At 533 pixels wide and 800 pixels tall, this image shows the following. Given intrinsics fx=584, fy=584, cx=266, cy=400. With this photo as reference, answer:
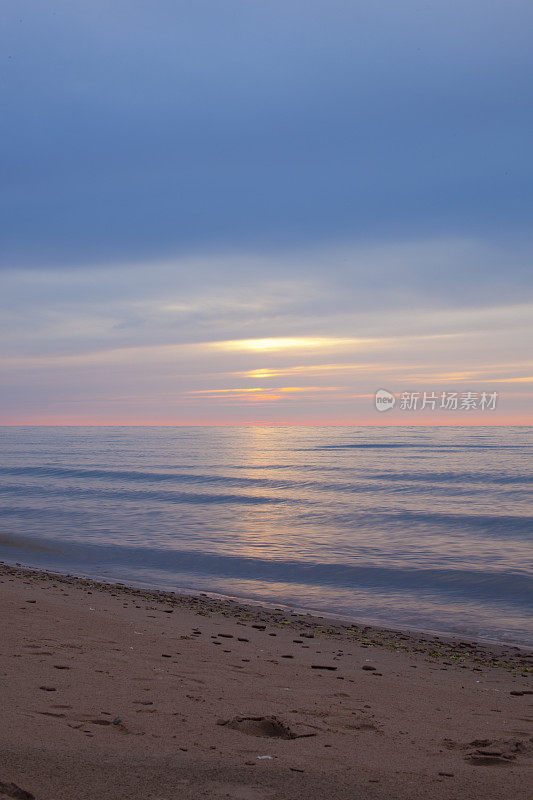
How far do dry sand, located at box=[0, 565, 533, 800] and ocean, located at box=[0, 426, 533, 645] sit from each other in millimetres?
3705

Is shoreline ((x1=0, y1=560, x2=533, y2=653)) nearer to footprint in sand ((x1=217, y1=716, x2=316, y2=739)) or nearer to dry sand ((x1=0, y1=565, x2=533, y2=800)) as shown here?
dry sand ((x1=0, y1=565, x2=533, y2=800))

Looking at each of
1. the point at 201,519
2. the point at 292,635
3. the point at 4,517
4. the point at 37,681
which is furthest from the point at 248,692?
the point at 4,517

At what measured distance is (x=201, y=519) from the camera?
25219 millimetres

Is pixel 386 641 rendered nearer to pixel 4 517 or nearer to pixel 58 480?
pixel 4 517

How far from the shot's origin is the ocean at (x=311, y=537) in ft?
44.6

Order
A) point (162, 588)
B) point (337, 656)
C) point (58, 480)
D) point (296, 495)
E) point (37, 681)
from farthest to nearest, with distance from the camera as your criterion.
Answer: point (58, 480), point (296, 495), point (162, 588), point (337, 656), point (37, 681)

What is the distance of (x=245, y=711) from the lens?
5398 mm

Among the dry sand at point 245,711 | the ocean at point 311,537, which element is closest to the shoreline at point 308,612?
the ocean at point 311,537

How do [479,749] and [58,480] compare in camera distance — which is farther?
[58,480]

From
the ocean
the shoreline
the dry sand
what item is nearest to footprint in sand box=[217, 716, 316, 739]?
the dry sand

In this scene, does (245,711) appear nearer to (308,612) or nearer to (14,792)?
(14,792)

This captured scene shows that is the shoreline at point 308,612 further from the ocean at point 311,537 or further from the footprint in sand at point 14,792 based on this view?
the footprint in sand at point 14,792

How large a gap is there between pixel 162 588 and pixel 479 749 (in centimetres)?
1038

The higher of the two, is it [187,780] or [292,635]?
[187,780]
